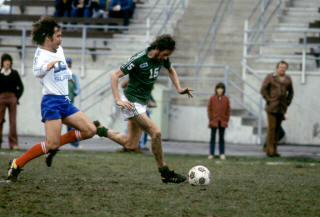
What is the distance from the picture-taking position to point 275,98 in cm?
1512

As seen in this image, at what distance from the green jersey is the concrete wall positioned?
34.1 ft

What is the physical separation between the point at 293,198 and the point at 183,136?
39.2ft

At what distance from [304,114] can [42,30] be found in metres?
11.8

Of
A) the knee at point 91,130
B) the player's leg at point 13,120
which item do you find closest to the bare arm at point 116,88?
the knee at point 91,130

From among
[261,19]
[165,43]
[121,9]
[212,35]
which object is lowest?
[165,43]

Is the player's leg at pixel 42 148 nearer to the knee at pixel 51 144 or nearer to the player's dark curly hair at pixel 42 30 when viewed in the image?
the knee at pixel 51 144

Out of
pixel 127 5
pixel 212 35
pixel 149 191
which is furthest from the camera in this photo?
pixel 127 5

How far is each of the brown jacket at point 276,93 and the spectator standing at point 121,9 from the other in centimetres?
865

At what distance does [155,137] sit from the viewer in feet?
30.1

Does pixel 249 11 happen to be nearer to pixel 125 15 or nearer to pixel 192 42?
pixel 192 42

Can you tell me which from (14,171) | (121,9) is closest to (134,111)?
(14,171)

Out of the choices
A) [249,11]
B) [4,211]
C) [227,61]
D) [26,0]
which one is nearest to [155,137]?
[4,211]

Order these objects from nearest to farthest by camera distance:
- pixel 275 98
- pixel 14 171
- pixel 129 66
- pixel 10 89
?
pixel 14 171 → pixel 129 66 → pixel 10 89 → pixel 275 98

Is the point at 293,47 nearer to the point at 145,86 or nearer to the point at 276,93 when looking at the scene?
the point at 276,93
